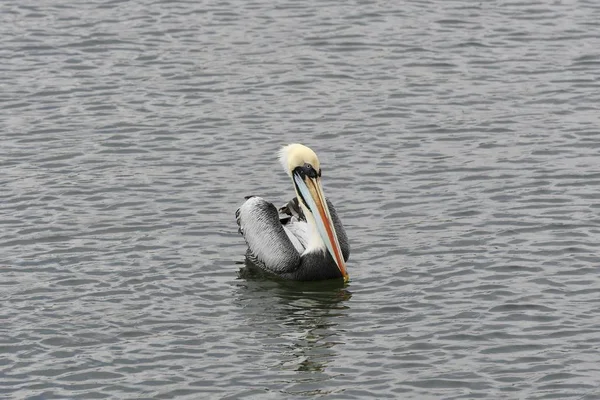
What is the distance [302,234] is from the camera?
47.7ft

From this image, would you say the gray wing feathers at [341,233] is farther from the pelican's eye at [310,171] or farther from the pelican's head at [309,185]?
the pelican's eye at [310,171]

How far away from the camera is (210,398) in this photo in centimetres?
1075

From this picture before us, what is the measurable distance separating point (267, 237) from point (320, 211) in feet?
2.05

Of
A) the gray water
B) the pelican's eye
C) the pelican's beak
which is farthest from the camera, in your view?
the pelican's eye

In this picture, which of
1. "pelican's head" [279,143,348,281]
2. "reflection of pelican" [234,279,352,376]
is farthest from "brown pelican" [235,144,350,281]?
"reflection of pelican" [234,279,352,376]

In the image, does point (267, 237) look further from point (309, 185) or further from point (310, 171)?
point (310, 171)

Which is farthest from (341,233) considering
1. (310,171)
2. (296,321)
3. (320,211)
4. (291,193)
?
(291,193)

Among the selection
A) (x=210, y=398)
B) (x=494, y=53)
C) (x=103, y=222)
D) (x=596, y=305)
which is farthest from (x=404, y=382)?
(x=494, y=53)

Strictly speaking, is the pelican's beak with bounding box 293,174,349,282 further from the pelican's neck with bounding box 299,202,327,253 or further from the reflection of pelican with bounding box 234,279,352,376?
the reflection of pelican with bounding box 234,279,352,376

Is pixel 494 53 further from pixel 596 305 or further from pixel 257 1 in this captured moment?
pixel 596 305

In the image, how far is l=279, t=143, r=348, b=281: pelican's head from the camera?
13969mm

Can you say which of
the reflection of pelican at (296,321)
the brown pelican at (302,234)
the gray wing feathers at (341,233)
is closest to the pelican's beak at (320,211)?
the brown pelican at (302,234)

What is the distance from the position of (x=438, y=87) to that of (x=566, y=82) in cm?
185

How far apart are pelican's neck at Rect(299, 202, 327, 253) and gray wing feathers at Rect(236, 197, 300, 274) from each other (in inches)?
6.8
